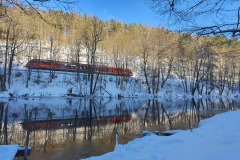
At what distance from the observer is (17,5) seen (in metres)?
4.27

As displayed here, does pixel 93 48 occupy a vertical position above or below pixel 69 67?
above

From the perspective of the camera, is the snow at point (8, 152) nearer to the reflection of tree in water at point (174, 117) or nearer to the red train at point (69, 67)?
the reflection of tree in water at point (174, 117)

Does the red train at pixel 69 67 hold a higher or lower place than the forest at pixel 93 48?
lower

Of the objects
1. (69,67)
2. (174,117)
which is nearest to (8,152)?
(174,117)

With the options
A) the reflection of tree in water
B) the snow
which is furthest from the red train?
the snow

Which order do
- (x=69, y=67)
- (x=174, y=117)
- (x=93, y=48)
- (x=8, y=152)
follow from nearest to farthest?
(x=8, y=152)
(x=174, y=117)
(x=93, y=48)
(x=69, y=67)

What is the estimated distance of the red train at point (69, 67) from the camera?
39.0m

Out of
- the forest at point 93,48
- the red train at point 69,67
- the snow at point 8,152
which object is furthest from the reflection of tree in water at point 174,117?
the red train at point 69,67

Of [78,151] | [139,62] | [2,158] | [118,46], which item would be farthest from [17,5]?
[139,62]

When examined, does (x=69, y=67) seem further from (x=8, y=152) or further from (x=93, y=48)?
(x=8, y=152)

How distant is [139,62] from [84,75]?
2019 centimetres

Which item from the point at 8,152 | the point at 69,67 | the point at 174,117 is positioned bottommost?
the point at 174,117

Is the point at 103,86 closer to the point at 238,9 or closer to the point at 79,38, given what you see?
the point at 79,38

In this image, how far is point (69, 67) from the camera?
43.1m
